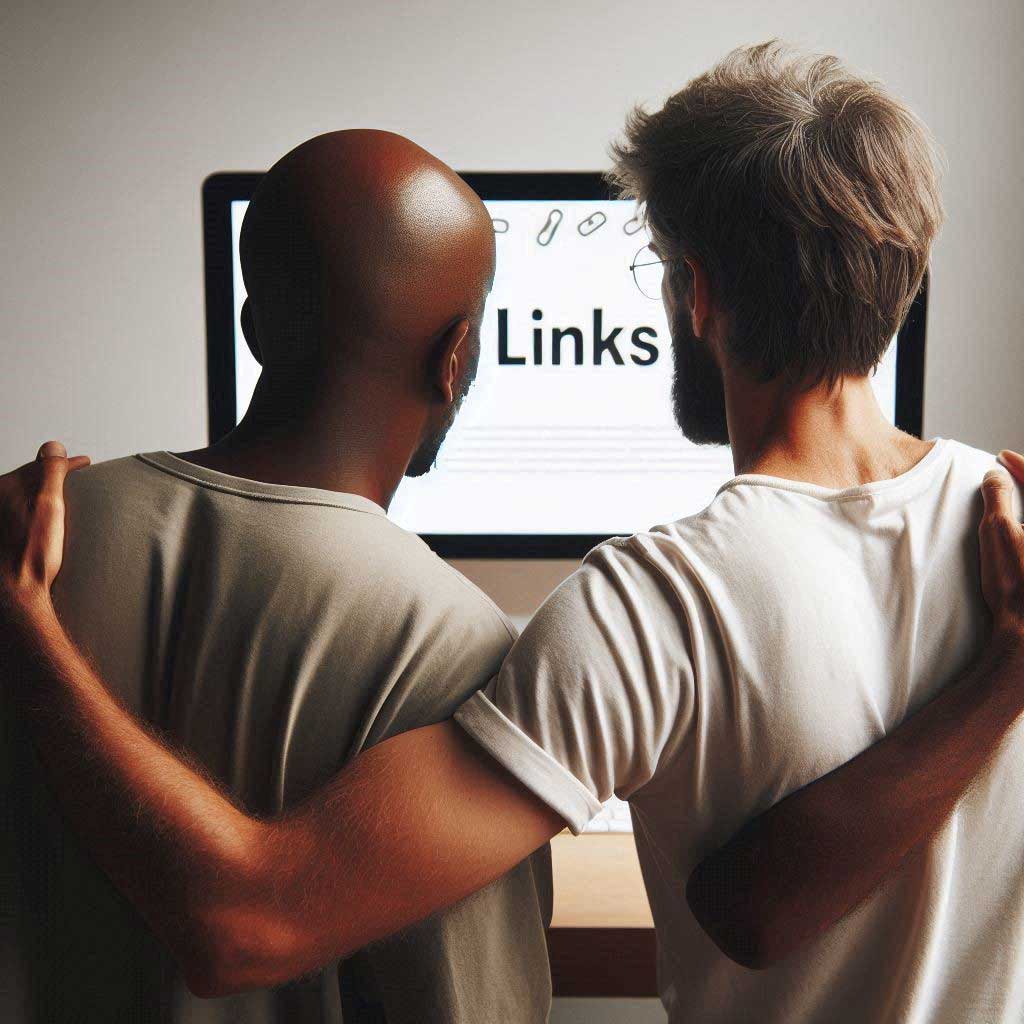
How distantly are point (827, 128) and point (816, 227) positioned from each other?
0.07 m

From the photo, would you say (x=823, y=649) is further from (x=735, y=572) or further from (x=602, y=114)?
(x=602, y=114)

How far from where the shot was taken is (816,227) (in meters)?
0.68

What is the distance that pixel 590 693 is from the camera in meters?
0.60

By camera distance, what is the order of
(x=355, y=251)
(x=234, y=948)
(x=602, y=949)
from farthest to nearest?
(x=602, y=949)
(x=355, y=251)
(x=234, y=948)

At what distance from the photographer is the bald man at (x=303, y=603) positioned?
24.6 inches

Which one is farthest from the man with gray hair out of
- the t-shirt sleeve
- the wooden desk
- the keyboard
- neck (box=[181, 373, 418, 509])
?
the keyboard

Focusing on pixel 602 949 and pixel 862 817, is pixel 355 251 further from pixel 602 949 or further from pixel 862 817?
pixel 602 949

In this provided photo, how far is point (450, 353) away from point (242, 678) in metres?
0.29

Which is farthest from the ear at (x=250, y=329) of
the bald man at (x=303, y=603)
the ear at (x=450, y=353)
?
the ear at (x=450, y=353)

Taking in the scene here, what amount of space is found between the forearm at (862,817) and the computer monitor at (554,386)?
789 mm

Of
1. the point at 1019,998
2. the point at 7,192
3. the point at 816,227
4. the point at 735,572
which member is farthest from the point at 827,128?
the point at 7,192

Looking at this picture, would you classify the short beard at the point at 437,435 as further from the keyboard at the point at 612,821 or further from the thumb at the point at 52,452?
the keyboard at the point at 612,821

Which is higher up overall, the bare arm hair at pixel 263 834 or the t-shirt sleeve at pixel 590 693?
the t-shirt sleeve at pixel 590 693

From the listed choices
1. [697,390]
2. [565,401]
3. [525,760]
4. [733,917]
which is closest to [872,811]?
[733,917]
